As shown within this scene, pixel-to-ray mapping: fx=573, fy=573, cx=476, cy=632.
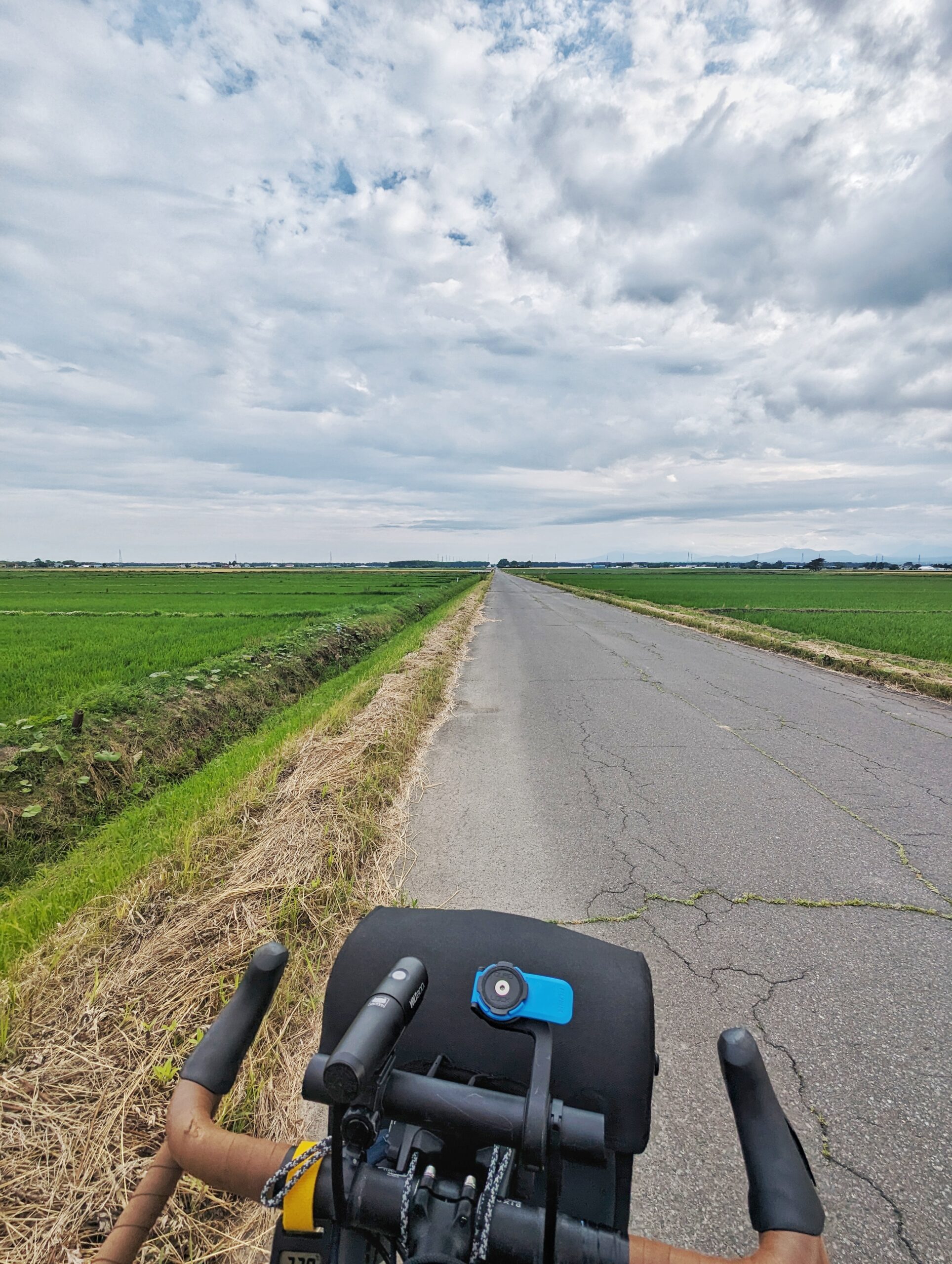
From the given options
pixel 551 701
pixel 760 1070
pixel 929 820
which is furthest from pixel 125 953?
pixel 551 701

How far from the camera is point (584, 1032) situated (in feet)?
3.72

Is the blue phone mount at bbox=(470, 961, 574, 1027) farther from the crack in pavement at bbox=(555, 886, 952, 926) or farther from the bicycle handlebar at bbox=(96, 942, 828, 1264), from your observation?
the crack in pavement at bbox=(555, 886, 952, 926)

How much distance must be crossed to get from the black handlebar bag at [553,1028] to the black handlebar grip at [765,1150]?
161mm

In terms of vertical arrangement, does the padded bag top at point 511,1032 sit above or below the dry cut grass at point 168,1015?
above

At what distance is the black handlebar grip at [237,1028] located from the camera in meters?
1.08

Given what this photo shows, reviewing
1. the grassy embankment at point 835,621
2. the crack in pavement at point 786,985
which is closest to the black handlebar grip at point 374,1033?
the crack in pavement at point 786,985

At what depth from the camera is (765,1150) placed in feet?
3.01

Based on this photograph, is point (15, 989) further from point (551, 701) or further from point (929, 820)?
point (551, 701)

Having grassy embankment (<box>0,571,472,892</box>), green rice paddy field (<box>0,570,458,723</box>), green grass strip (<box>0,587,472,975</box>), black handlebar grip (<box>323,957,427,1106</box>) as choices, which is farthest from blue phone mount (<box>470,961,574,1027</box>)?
green rice paddy field (<box>0,570,458,723</box>)

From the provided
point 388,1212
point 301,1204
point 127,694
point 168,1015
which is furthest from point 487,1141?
point 127,694

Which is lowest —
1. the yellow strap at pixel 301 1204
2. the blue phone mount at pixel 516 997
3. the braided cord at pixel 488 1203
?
the yellow strap at pixel 301 1204

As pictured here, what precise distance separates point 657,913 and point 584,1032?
255 centimetres

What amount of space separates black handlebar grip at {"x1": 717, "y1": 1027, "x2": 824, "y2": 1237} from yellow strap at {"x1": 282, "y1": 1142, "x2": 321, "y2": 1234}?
0.66 metres

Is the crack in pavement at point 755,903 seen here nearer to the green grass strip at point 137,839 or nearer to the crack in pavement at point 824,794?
the crack in pavement at point 824,794
